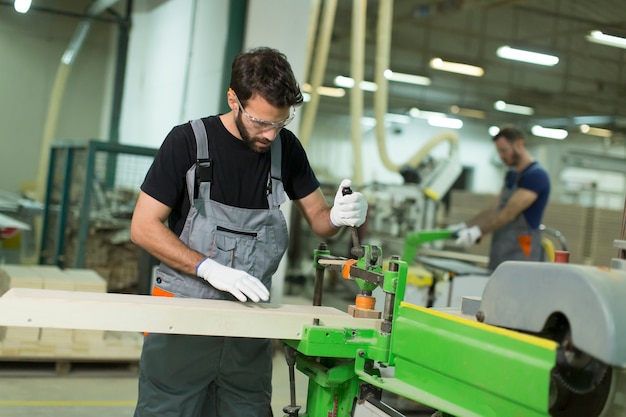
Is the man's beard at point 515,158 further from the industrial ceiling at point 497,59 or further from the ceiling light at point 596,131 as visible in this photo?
the ceiling light at point 596,131

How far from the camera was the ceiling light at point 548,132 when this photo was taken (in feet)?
58.3

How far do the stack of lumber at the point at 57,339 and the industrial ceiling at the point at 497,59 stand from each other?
4.88 metres

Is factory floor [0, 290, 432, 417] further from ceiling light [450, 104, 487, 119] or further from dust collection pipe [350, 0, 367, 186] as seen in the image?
ceiling light [450, 104, 487, 119]

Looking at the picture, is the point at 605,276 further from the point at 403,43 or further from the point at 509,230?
the point at 403,43

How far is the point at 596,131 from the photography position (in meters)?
17.3

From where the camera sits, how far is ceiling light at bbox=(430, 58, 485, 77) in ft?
42.3

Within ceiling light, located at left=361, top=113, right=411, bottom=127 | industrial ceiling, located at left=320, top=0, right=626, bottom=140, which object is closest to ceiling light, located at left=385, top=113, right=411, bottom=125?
ceiling light, located at left=361, top=113, right=411, bottom=127

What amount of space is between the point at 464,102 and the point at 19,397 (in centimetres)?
1437

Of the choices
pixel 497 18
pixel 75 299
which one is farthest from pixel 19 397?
pixel 497 18

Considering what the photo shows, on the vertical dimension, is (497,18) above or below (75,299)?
above

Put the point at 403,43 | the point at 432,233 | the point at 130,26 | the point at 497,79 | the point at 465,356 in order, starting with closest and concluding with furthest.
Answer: the point at 465,356
the point at 432,233
the point at 130,26
the point at 403,43
the point at 497,79

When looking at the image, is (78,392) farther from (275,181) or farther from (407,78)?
(407,78)

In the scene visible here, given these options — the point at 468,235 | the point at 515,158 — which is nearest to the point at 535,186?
the point at 515,158

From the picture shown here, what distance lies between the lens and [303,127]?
653 cm
